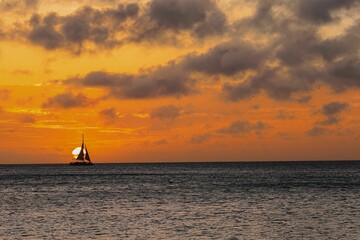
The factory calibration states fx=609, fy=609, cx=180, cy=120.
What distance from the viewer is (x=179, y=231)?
2224 inches

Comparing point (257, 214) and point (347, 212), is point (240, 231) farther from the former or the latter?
point (347, 212)

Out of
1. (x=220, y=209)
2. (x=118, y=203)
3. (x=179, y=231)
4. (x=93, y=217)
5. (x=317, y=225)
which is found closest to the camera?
(x=179, y=231)

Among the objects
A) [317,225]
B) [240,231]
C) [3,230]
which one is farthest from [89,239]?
[317,225]

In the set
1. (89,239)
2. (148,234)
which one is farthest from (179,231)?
(89,239)

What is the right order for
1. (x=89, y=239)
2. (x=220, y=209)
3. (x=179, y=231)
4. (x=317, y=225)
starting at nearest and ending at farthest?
(x=89, y=239) → (x=179, y=231) → (x=317, y=225) → (x=220, y=209)

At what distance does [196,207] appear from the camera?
80250mm

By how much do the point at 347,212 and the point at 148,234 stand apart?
2975cm

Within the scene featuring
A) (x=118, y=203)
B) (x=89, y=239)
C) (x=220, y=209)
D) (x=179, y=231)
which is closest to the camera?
(x=89, y=239)

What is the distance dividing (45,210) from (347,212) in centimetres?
3780

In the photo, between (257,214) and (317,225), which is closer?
(317,225)

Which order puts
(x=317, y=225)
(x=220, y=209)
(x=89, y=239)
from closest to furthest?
(x=89, y=239), (x=317, y=225), (x=220, y=209)

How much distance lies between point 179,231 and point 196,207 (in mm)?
23883

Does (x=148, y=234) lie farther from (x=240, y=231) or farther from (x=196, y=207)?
(x=196, y=207)

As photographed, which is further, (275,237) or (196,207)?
(196,207)
